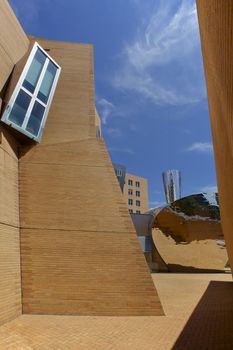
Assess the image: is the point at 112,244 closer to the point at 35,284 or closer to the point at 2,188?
the point at 35,284

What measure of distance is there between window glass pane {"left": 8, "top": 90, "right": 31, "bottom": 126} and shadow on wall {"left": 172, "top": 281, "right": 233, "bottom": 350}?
9334 millimetres

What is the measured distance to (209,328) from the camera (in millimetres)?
8906

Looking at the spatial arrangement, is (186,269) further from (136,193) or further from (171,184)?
(136,193)

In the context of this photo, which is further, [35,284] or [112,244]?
[112,244]

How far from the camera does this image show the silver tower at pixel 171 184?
2469 inches

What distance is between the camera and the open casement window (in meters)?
13.3

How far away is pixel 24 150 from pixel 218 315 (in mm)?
9455

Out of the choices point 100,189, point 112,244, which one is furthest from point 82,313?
point 100,189

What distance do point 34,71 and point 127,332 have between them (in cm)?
1181

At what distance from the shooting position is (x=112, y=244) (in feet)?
39.6

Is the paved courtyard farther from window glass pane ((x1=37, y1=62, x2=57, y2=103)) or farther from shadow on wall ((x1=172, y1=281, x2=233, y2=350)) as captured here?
window glass pane ((x1=37, y1=62, x2=57, y2=103))

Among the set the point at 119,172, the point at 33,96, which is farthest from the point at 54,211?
the point at 119,172

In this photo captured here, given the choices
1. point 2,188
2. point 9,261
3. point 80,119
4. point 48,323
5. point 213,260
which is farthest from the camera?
point 213,260

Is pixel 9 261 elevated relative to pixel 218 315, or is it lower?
elevated
